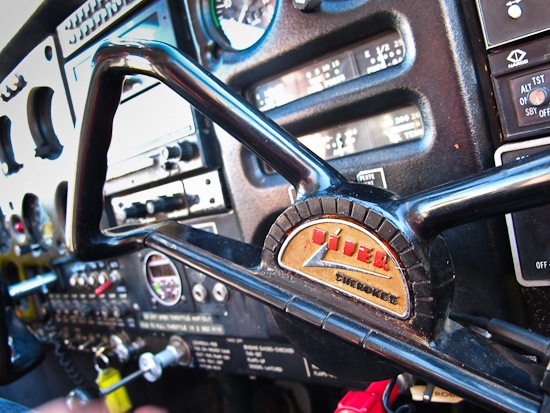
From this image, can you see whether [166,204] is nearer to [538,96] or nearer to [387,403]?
[387,403]

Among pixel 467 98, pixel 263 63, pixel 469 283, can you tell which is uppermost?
pixel 263 63

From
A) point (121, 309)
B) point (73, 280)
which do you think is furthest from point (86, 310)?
point (121, 309)

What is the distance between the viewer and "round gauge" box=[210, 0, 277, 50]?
0.87 meters

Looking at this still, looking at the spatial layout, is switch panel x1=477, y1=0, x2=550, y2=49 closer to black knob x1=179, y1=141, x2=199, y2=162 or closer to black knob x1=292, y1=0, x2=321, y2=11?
black knob x1=292, y1=0, x2=321, y2=11

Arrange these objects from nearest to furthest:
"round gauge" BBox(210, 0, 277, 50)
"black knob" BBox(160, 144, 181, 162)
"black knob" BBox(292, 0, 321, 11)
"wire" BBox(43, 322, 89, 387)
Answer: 1. "black knob" BBox(292, 0, 321, 11)
2. "round gauge" BBox(210, 0, 277, 50)
3. "black knob" BBox(160, 144, 181, 162)
4. "wire" BBox(43, 322, 89, 387)

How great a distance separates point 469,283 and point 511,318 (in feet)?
0.24

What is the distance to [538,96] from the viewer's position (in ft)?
1.91

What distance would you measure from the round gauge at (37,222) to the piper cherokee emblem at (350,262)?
3.98ft

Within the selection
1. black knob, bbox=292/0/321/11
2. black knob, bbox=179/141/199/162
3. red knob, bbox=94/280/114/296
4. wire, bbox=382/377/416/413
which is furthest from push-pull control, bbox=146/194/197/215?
wire, bbox=382/377/416/413

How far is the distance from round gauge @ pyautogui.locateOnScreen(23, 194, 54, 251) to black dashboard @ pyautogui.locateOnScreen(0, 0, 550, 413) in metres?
0.03

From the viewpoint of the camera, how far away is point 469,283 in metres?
0.68

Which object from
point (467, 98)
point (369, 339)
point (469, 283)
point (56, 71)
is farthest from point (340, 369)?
point (56, 71)

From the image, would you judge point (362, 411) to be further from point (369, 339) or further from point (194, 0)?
point (194, 0)

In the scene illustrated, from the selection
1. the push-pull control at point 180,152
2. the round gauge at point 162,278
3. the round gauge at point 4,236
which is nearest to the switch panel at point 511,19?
the push-pull control at point 180,152
